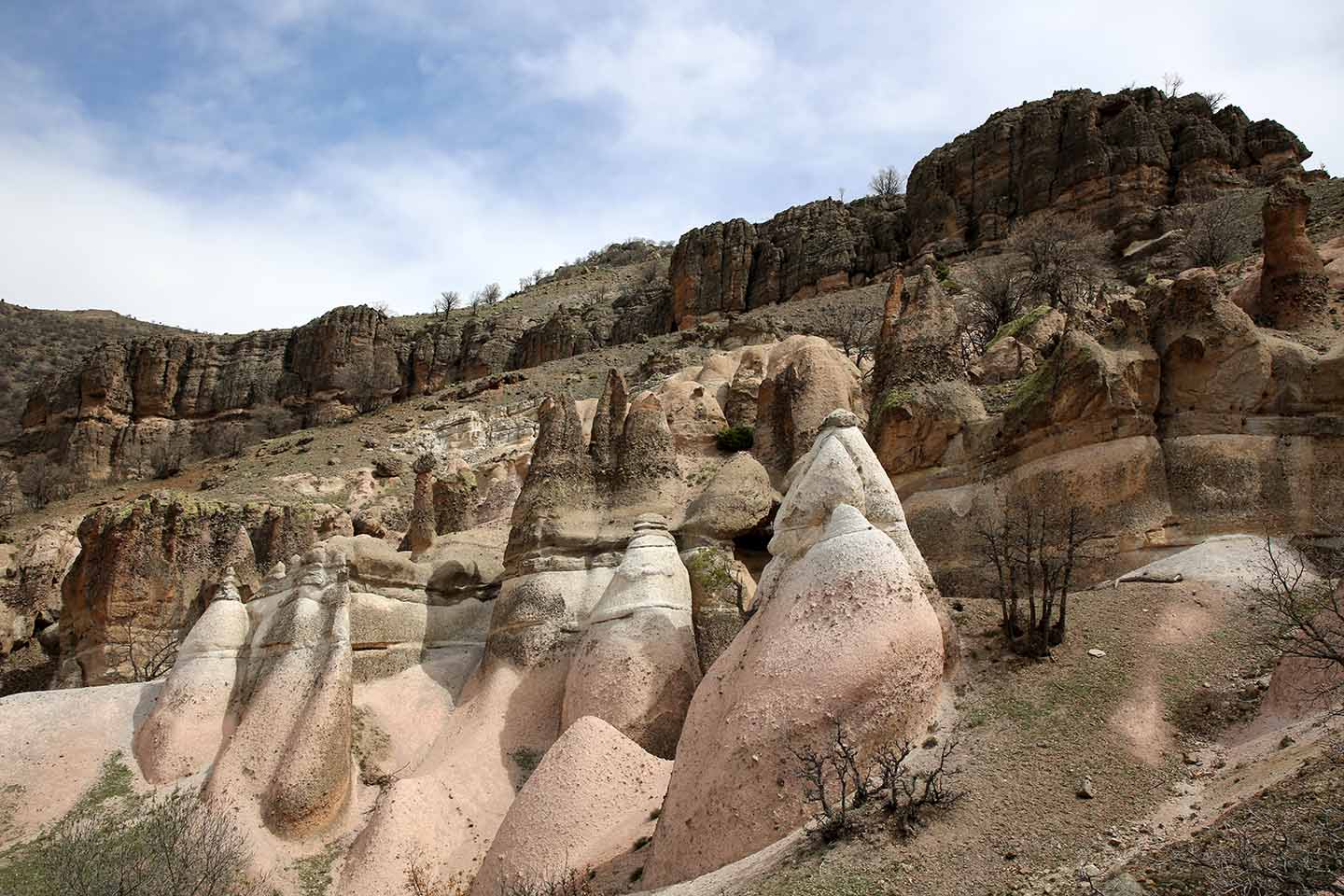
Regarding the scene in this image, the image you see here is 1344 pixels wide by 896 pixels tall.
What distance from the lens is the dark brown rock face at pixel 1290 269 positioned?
22.7 metres

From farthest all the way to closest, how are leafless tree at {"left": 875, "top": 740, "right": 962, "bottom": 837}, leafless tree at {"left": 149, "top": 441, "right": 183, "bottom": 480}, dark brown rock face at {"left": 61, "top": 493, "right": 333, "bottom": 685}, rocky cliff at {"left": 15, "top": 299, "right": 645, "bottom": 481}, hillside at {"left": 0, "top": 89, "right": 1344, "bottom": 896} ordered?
rocky cliff at {"left": 15, "top": 299, "right": 645, "bottom": 481} → leafless tree at {"left": 149, "top": 441, "right": 183, "bottom": 480} → dark brown rock face at {"left": 61, "top": 493, "right": 333, "bottom": 685} → hillside at {"left": 0, "top": 89, "right": 1344, "bottom": 896} → leafless tree at {"left": 875, "top": 740, "right": 962, "bottom": 837}

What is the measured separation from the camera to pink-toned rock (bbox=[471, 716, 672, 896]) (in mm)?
14836

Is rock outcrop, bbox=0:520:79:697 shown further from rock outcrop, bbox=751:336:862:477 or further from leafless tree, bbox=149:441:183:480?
leafless tree, bbox=149:441:183:480

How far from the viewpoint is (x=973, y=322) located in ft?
155

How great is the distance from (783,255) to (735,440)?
61.5m

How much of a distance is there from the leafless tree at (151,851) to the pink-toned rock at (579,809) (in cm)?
399

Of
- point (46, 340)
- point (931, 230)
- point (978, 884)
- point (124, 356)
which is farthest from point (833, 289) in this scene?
point (46, 340)

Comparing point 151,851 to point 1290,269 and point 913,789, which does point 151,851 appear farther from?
point 1290,269

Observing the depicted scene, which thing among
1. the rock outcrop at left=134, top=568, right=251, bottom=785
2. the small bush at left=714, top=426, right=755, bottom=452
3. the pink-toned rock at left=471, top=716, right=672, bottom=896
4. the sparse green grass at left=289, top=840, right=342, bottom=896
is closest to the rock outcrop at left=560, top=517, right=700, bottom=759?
the pink-toned rock at left=471, top=716, right=672, bottom=896

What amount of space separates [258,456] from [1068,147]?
6026 centimetres

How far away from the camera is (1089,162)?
7244 cm

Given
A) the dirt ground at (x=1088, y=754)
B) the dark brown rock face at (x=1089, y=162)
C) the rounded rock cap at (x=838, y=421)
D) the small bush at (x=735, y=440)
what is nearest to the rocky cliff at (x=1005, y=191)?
the dark brown rock face at (x=1089, y=162)

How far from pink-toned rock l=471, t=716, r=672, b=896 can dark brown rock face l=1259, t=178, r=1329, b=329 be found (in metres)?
17.0

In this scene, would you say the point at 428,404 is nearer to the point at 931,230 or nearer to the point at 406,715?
the point at 931,230
